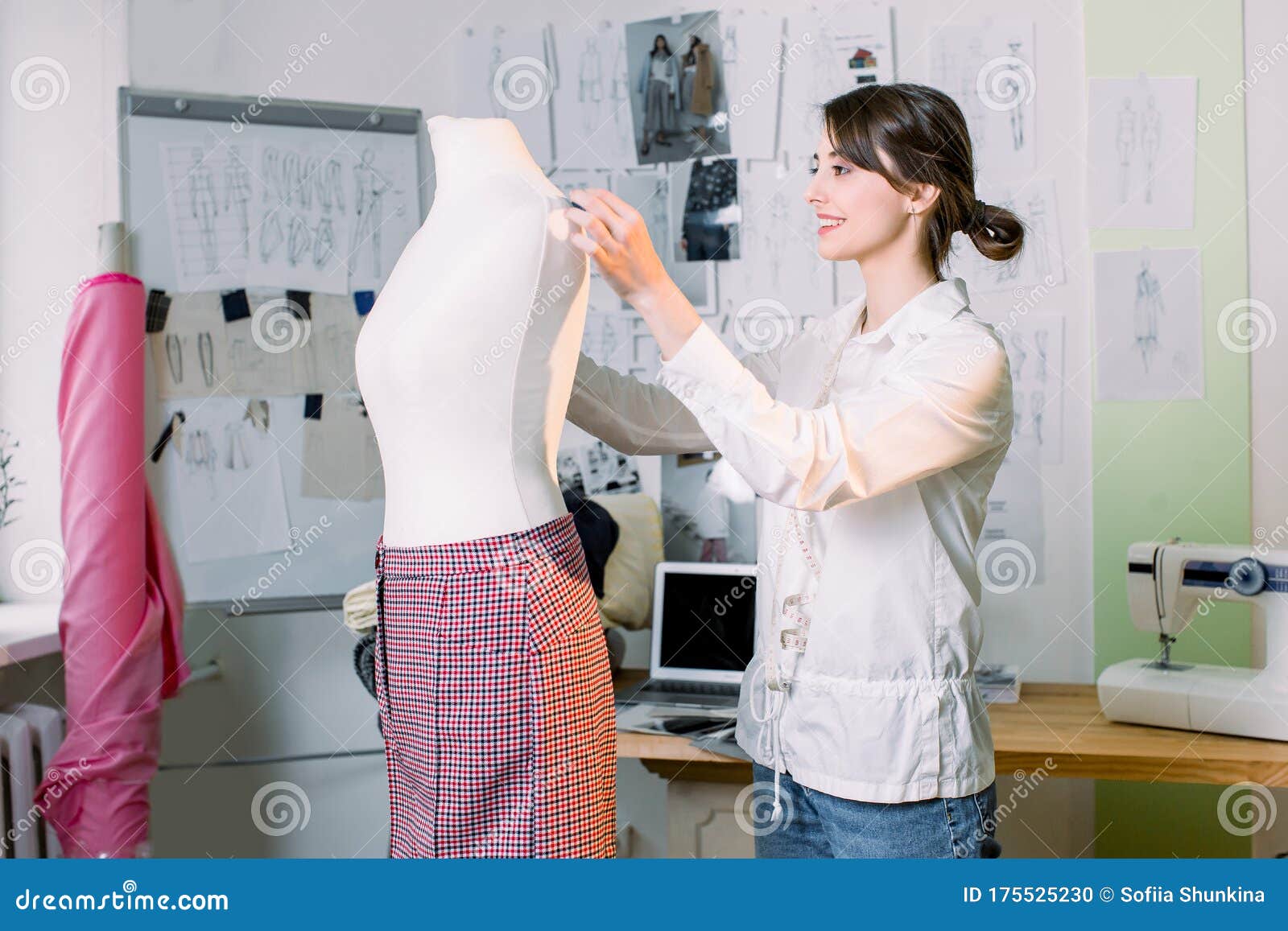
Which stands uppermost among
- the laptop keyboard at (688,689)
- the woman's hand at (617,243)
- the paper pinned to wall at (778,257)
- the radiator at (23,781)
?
the paper pinned to wall at (778,257)

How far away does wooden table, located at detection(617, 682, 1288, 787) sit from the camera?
1.90 metres

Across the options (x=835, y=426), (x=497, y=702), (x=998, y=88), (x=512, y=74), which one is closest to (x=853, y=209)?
(x=835, y=426)

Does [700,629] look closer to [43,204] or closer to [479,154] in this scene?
[479,154]

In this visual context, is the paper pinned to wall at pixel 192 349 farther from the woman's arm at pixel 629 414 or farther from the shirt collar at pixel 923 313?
the shirt collar at pixel 923 313

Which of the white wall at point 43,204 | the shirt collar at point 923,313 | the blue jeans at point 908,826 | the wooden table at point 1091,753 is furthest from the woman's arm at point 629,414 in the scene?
the white wall at point 43,204

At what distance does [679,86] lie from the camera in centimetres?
273

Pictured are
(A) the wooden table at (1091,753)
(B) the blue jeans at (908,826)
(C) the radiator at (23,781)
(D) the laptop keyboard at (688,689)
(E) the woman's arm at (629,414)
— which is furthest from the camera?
(D) the laptop keyboard at (688,689)

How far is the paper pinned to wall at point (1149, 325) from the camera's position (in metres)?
2.53

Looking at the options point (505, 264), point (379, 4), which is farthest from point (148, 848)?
point (379, 4)

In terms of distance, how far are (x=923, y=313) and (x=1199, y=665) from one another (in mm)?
1231

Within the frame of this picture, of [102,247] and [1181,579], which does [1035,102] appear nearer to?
[1181,579]

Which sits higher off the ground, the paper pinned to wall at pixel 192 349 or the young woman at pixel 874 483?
the paper pinned to wall at pixel 192 349

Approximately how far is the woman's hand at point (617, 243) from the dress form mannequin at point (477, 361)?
35 mm

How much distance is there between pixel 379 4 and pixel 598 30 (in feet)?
1.87
